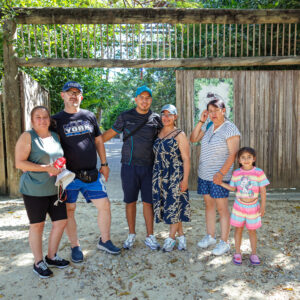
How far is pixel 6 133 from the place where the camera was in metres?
5.23

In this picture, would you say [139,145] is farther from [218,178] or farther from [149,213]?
[218,178]

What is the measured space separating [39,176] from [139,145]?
3.75 feet

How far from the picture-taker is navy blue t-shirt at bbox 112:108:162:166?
129 inches

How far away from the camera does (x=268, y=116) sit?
5.70m

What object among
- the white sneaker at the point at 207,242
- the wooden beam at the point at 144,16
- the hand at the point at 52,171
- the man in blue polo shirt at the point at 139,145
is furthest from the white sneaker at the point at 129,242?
the wooden beam at the point at 144,16

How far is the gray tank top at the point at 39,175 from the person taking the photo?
269cm

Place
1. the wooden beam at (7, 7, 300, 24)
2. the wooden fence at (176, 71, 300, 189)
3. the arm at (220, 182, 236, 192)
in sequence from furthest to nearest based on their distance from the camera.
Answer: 1. the wooden fence at (176, 71, 300, 189)
2. the wooden beam at (7, 7, 300, 24)
3. the arm at (220, 182, 236, 192)

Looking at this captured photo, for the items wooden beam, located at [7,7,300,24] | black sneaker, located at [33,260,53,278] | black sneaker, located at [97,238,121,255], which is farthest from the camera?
wooden beam, located at [7,7,300,24]

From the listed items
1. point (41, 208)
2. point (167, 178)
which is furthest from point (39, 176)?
point (167, 178)

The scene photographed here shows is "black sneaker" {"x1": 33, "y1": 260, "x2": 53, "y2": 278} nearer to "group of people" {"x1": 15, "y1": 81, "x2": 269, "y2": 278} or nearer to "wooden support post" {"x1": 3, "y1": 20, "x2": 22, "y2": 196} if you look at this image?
"group of people" {"x1": 15, "y1": 81, "x2": 269, "y2": 278}

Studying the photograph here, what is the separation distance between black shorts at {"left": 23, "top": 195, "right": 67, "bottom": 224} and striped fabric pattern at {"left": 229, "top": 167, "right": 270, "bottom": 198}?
1.89 metres

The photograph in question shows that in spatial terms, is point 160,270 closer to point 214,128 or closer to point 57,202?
point 57,202

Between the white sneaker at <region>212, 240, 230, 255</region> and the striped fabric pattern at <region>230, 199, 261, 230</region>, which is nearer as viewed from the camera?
the striped fabric pattern at <region>230, 199, 261, 230</region>

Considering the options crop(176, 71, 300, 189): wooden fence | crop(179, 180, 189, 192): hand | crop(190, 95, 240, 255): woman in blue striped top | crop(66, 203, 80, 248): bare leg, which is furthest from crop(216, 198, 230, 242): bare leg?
crop(176, 71, 300, 189): wooden fence
